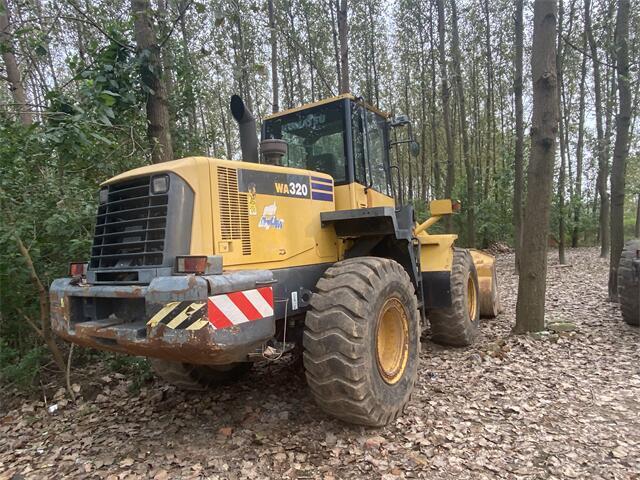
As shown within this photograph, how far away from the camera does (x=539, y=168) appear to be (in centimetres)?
596

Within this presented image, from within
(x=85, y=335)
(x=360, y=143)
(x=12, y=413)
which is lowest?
(x=12, y=413)

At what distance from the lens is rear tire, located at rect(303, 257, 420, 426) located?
3.19 m

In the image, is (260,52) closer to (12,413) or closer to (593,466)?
(12,413)

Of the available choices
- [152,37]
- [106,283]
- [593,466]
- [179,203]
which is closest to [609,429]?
[593,466]

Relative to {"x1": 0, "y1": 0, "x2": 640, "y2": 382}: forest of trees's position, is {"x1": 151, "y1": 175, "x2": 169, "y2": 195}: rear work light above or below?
below

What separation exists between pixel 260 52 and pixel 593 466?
688 inches

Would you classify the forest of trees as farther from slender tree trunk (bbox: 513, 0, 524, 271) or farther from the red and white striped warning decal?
the red and white striped warning decal

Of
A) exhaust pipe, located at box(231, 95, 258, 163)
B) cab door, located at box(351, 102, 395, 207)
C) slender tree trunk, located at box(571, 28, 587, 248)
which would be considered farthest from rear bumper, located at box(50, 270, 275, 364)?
slender tree trunk, located at box(571, 28, 587, 248)

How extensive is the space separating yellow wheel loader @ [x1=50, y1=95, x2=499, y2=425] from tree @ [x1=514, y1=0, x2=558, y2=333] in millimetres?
2497

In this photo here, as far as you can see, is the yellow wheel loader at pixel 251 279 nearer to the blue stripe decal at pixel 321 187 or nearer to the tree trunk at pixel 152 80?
the blue stripe decal at pixel 321 187

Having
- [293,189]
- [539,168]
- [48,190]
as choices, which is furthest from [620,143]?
[48,190]

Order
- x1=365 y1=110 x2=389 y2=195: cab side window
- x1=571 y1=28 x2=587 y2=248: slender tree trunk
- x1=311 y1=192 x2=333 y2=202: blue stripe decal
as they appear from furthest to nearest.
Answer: x1=571 y1=28 x2=587 y2=248: slender tree trunk, x1=365 y1=110 x2=389 y2=195: cab side window, x1=311 y1=192 x2=333 y2=202: blue stripe decal

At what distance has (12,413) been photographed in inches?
174

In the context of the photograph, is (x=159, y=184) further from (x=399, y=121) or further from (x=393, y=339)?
(x=399, y=121)
